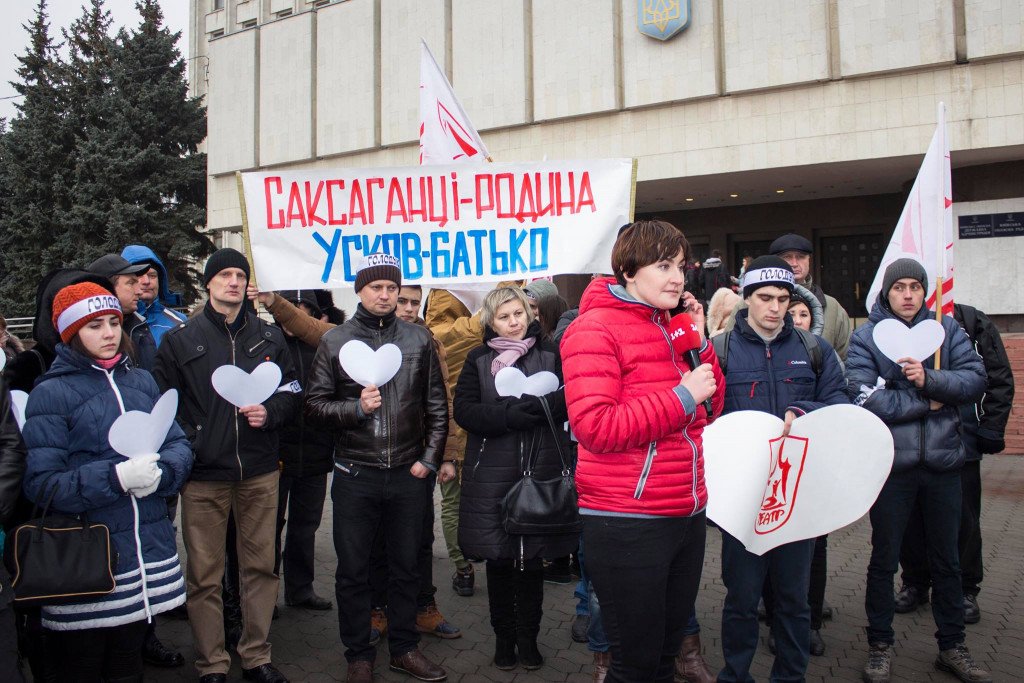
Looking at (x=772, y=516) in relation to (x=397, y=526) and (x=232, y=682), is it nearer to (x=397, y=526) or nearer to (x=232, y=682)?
(x=397, y=526)

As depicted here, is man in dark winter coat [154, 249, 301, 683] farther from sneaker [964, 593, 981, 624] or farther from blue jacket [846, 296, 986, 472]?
sneaker [964, 593, 981, 624]

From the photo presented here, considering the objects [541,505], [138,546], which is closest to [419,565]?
[541,505]

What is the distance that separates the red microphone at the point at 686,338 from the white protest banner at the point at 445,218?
7.53 ft

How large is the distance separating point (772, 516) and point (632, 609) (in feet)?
3.80

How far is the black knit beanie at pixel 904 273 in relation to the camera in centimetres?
442

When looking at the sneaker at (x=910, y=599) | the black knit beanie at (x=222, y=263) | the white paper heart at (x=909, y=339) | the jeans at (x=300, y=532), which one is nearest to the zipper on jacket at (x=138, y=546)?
the black knit beanie at (x=222, y=263)

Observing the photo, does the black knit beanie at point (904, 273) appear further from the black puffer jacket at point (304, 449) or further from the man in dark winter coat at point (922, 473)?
the black puffer jacket at point (304, 449)

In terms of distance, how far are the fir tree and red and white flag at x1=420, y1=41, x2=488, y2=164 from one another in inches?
951

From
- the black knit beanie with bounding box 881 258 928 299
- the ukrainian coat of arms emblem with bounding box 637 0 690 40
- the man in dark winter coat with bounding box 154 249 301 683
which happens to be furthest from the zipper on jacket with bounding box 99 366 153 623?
the ukrainian coat of arms emblem with bounding box 637 0 690 40

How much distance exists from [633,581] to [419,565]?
7.46ft

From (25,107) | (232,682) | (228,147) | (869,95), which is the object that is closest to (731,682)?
(232,682)

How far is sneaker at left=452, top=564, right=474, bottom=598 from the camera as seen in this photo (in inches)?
228

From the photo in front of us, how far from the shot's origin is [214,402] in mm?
4289

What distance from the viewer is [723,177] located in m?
20.4
